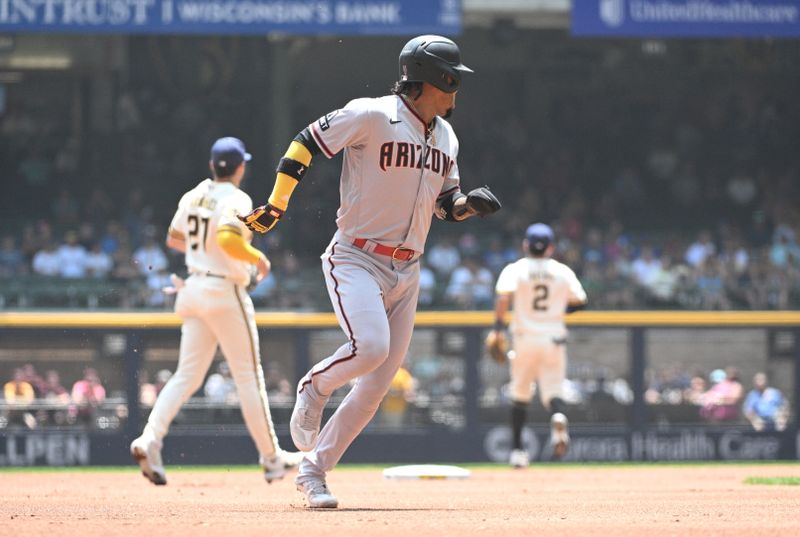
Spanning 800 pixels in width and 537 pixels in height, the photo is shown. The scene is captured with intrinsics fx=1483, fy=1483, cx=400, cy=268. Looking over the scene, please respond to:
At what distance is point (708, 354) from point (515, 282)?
3.12 meters

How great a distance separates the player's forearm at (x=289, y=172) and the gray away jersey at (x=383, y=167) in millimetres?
83

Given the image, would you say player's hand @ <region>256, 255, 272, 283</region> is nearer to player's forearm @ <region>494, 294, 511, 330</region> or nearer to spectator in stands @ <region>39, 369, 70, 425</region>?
player's forearm @ <region>494, 294, 511, 330</region>

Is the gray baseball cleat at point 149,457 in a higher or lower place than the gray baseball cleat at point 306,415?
lower

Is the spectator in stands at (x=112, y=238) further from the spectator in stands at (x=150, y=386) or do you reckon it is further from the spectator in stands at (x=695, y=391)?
the spectator in stands at (x=695, y=391)

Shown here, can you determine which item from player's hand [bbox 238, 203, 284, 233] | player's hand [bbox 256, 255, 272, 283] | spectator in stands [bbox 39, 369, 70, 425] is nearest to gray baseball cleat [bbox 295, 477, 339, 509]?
player's hand [bbox 238, 203, 284, 233]

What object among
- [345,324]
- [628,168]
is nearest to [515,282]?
[345,324]

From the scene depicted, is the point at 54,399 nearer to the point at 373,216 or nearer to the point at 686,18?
the point at 373,216

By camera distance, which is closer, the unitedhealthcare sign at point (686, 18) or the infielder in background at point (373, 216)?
the infielder in background at point (373, 216)

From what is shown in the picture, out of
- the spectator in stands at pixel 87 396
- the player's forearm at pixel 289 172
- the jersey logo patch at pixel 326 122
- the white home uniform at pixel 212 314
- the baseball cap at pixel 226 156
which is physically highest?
the baseball cap at pixel 226 156

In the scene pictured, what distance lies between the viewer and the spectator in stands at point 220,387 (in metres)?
13.2

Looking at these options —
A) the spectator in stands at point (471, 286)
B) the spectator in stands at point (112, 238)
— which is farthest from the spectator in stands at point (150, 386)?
the spectator in stands at point (112, 238)

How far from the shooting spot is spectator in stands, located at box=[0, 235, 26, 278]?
17.9 m

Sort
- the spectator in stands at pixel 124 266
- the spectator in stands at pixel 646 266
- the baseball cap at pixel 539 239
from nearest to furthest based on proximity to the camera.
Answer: the baseball cap at pixel 539 239 → the spectator in stands at pixel 124 266 → the spectator in stands at pixel 646 266

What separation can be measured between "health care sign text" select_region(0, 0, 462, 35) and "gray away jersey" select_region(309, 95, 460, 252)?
43.3 ft
